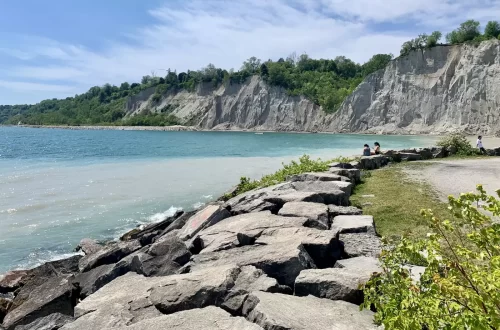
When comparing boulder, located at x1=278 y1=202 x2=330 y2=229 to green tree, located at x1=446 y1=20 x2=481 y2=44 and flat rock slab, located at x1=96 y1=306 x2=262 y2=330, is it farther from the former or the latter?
green tree, located at x1=446 y1=20 x2=481 y2=44

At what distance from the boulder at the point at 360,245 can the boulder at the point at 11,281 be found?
7.86m

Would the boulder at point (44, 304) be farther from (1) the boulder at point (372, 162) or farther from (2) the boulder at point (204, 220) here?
(1) the boulder at point (372, 162)

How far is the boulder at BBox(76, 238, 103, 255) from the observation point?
11938 mm

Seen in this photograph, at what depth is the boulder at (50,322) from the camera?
21.5 feet

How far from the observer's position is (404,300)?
3.09m

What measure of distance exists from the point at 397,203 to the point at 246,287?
735 centimetres

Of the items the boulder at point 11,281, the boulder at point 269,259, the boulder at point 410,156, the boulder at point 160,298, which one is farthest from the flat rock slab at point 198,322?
the boulder at point 410,156

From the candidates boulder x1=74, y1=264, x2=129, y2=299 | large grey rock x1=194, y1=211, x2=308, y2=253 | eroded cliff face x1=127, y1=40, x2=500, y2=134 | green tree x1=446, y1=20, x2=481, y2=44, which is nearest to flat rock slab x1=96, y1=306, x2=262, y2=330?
large grey rock x1=194, y1=211, x2=308, y2=253

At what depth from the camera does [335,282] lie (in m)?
5.29

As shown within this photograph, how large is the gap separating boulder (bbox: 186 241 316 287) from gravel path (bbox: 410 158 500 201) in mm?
7926

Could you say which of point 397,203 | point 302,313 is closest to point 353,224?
point 302,313

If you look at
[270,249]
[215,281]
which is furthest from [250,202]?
[215,281]

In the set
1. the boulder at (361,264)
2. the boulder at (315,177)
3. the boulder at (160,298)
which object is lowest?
the boulder at (160,298)

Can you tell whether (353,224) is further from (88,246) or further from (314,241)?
(88,246)
